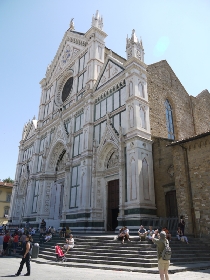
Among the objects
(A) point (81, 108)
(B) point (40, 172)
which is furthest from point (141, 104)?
(B) point (40, 172)

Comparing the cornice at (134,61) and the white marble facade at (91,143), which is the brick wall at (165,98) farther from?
the cornice at (134,61)

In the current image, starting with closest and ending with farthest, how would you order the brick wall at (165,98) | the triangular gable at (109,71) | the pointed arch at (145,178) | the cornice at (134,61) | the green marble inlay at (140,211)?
the green marble inlay at (140,211) < the pointed arch at (145,178) < the cornice at (134,61) < the brick wall at (165,98) < the triangular gable at (109,71)

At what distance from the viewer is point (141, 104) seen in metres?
17.9

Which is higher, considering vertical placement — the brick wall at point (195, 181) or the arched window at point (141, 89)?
the arched window at point (141, 89)

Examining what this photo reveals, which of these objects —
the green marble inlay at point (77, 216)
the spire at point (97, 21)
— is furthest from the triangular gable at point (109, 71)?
the green marble inlay at point (77, 216)

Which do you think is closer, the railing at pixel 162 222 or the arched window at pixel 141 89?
the railing at pixel 162 222

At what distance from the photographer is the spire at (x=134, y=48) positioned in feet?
63.1

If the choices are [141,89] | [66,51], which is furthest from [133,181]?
[66,51]

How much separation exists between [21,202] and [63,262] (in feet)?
76.1

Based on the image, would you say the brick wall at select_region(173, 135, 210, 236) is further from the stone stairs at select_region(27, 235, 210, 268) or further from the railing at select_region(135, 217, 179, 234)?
the stone stairs at select_region(27, 235, 210, 268)

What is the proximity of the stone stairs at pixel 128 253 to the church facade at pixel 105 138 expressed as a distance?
2492 mm

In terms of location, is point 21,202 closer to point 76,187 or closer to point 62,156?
point 62,156

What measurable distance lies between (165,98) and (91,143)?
8112 mm

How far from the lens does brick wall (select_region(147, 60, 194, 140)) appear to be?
1944 centimetres
